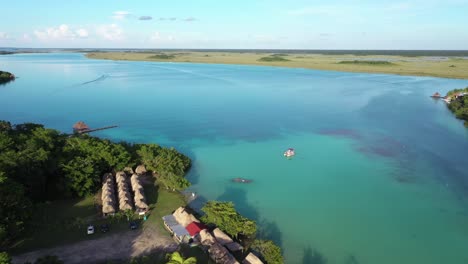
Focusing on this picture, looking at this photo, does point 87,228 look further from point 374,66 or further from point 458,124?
point 374,66

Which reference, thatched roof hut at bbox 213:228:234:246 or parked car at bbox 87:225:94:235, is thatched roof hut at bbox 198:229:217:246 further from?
parked car at bbox 87:225:94:235

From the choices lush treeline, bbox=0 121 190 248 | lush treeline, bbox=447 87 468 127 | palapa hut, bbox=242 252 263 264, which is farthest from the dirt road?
lush treeline, bbox=447 87 468 127

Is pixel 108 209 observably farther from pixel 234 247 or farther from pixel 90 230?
pixel 234 247

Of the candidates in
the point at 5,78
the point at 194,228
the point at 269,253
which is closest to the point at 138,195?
the point at 194,228

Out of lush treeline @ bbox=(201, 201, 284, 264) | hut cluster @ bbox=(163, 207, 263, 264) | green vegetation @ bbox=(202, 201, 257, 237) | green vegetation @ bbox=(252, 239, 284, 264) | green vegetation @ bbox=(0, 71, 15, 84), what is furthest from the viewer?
green vegetation @ bbox=(0, 71, 15, 84)

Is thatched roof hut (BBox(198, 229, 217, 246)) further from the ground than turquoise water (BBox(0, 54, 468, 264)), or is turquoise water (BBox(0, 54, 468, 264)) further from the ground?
thatched roof hut (BBox(198, 229, 217, 246))

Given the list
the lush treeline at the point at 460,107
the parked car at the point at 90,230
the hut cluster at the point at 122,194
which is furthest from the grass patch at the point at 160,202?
the lush treeline at the point at 460,107

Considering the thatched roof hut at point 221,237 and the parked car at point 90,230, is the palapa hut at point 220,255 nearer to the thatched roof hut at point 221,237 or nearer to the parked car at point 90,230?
the thatched roof hut at point 221,237

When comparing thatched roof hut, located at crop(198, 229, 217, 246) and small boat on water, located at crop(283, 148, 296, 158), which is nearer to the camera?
thatched roof hut, located at crop(198, 229, 217, 246)

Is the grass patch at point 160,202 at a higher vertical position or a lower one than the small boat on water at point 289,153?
lower
